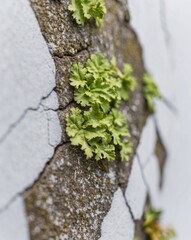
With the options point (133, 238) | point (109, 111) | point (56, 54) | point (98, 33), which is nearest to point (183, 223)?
point (133, 238)

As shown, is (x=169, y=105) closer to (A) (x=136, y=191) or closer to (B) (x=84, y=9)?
(A) (x=136, y=191)

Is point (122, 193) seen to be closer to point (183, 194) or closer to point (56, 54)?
point (56, 54)

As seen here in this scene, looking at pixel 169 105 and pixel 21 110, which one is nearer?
pixel 21 110

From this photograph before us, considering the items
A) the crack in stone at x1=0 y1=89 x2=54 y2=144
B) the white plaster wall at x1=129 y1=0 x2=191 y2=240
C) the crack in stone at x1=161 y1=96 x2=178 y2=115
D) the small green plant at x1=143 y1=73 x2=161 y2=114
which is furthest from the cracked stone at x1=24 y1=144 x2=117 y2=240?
the crack in stone at x1=161 y1=96 x2=178 y2=115

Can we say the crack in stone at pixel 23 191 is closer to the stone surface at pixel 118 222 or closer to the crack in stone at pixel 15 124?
the crack in stone at pixel 15 124

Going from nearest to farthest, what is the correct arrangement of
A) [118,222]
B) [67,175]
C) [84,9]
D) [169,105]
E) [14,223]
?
[14,223] < [67,175] < [84,9] < [118,222] < [169,105]

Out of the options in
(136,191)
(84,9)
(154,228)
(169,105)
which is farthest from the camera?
(169,105)

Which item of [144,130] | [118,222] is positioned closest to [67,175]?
[118,222]
